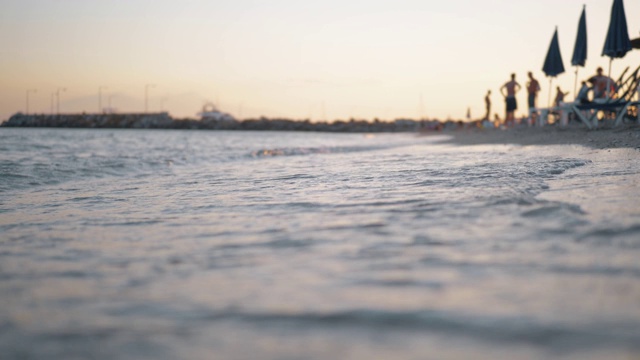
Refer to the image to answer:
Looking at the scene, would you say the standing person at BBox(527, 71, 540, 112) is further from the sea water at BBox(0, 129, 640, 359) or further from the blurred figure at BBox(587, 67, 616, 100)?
the sea water at BBox(0, 129, 640, 359)

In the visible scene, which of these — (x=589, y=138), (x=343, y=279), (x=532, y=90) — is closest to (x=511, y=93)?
(x=532, y=90)

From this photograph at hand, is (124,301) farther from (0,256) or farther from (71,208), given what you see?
(71,208)

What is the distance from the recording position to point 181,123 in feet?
439

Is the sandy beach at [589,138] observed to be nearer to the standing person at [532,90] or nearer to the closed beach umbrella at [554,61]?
the standing person at [532,90]

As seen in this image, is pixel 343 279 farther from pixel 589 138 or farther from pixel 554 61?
pixel 554 61

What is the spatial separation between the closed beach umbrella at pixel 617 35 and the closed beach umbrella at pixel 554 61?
4372 mm

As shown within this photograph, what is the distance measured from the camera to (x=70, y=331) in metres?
1.47

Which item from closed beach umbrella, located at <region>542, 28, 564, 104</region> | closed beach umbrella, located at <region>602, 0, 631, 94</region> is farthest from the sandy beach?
closed beach umbrella, located at <region>542, 28, 564, 104</region>

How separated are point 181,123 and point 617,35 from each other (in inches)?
5091

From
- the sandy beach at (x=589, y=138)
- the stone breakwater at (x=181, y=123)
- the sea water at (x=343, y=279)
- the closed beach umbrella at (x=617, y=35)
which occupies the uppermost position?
the stone breakwater at (x=181, y=123)

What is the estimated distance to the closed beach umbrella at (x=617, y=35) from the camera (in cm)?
1277

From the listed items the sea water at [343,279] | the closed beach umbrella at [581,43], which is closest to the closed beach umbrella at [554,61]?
the closed beach umbrella at [581,43]

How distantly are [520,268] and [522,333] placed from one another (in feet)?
1.92

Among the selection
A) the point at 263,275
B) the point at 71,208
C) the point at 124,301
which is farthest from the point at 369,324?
the point at 71,208
